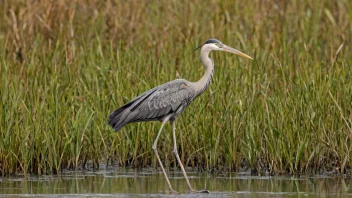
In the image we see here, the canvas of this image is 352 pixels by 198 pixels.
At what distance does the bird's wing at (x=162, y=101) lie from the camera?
7.69m

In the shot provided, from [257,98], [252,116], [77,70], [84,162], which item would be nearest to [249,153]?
[252,116]

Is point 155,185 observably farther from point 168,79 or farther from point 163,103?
point 168,79

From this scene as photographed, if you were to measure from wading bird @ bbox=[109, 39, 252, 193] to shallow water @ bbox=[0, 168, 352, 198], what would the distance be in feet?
0.94

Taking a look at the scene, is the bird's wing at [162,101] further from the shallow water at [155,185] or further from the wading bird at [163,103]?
the shallow water at [155,185]

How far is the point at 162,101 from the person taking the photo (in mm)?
7844

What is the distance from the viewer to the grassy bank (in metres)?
7.77

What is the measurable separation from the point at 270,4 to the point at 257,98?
4.76 meters

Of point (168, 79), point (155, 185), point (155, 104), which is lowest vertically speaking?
point (155, 185)

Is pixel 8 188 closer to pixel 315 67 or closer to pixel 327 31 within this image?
pixel 315 67

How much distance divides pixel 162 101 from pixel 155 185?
822 millimetres

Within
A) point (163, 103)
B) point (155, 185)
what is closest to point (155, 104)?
point (163, 103)

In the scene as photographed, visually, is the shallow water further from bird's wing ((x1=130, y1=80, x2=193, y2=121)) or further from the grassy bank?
bird's wing ((x1=130, y1=80, x2=193, y2=121))

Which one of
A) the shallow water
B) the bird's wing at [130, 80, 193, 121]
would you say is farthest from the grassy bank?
the bird's wing at [130, 80, 193, 121]

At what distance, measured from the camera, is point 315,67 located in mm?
9180
